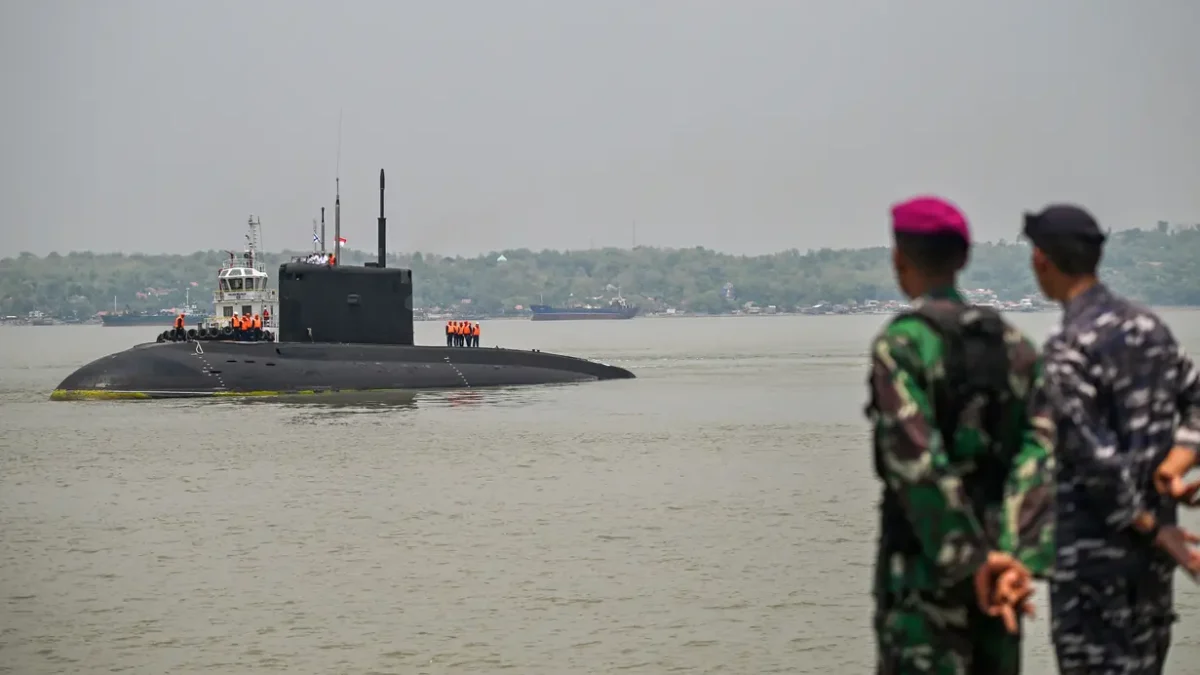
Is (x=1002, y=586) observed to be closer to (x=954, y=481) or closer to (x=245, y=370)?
(x=954, y=481)

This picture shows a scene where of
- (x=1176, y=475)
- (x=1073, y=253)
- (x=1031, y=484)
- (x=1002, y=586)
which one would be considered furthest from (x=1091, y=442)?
(x=1002, y=586)

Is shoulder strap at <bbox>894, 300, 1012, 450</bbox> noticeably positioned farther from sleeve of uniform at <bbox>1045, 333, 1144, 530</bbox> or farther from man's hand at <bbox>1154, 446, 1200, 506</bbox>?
man's hand at <bbox>1154, 446, 1200, 506</bbox>

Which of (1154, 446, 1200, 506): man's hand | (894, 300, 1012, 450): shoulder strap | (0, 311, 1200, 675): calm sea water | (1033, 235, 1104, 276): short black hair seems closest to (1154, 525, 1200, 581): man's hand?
(1154, 446, 1200, 506): man's hand

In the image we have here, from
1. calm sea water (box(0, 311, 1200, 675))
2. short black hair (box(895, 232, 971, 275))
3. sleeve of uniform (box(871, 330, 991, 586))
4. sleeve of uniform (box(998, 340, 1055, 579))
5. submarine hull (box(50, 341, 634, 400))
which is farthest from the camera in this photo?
submarine hull (box(50, 341, 634, 400))

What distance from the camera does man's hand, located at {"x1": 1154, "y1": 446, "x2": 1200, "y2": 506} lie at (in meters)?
5.73

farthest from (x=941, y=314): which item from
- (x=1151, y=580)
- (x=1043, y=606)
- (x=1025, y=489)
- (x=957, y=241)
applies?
(x=1043, y=606)

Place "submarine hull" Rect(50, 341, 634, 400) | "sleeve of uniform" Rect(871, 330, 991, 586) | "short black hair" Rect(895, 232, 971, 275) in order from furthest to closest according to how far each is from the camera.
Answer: "submarine hull" Rect(50, 341, 634, 400) → "short black hair" Rect(895, 232, 971, 275) → "sleeve of uniform" Rect(871, 330, 991, 586)

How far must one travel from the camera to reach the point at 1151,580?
19.1ft

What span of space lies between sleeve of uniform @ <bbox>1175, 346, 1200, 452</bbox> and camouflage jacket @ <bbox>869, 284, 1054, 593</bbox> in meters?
1.10

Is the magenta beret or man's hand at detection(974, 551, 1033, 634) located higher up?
the magenta beret

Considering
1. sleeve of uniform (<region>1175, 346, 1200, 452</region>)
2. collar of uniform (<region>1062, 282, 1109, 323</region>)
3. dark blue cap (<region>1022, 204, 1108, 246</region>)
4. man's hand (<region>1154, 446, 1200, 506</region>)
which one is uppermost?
dark blue cap (<region>1022, 204, 1108, 246</region>)

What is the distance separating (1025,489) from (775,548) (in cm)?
1246

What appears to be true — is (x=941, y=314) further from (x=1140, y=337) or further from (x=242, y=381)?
(x=242, y=381)

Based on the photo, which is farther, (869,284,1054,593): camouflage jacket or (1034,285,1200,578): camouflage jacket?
(1034,285,1200,578): camouflage jacket
